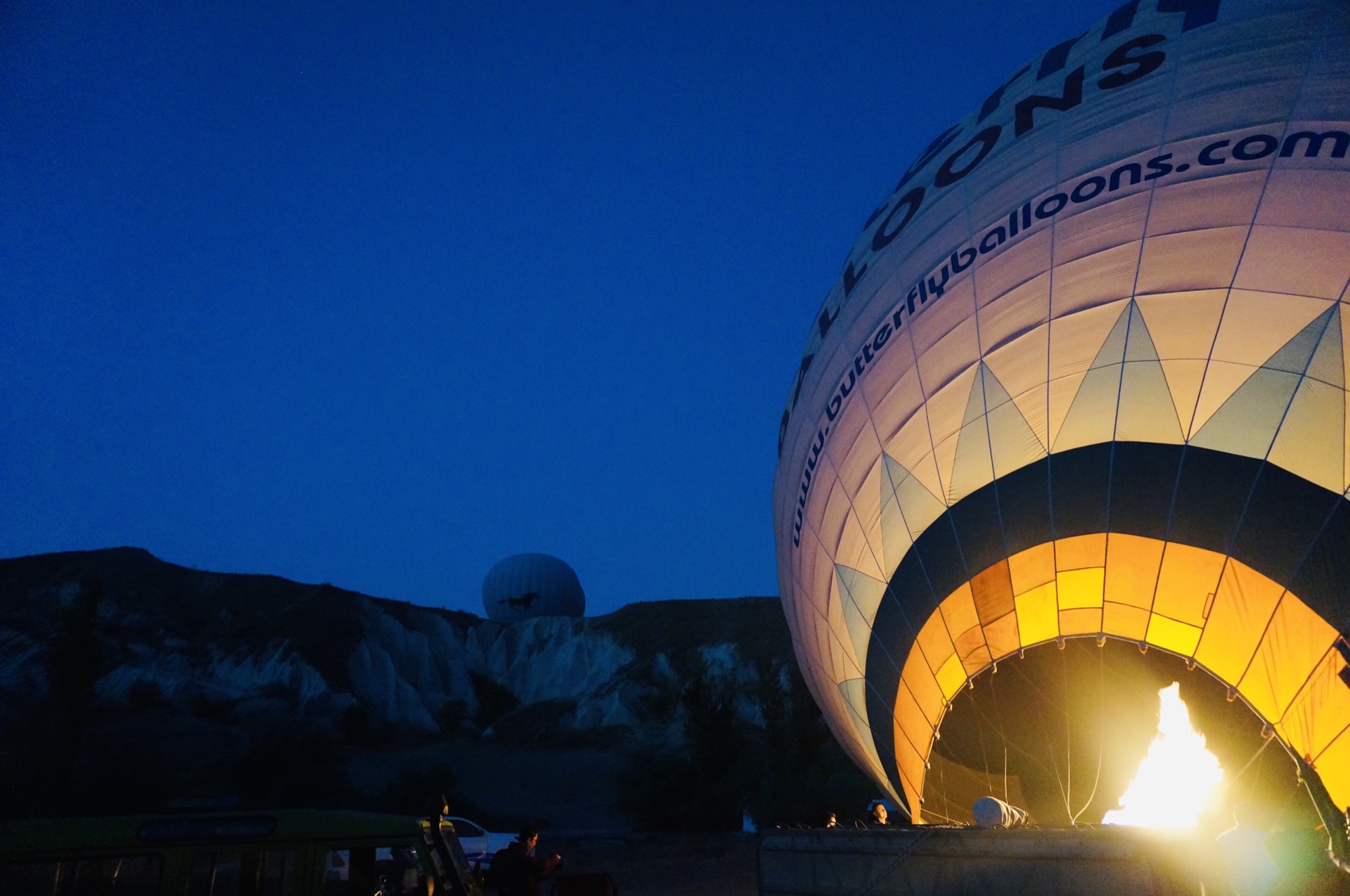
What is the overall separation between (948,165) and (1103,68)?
1555 mm

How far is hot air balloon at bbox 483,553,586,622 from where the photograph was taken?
62.4 metres

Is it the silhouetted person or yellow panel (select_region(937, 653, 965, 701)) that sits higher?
yellow panel (select_region(937, 653, 965, 701))

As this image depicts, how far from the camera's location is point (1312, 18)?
6.76 m

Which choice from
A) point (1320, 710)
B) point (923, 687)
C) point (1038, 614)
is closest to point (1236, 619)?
point (1320, 710)

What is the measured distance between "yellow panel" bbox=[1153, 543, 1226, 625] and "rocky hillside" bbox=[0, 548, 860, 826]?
1811cm

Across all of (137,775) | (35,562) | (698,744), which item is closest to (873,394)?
(698,744)

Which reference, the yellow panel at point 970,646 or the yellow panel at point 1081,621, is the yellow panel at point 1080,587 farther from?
the yellow panel at point 970,646

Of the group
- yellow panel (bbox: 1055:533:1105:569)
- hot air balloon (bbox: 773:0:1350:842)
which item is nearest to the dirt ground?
hot air balloon (bbox: 773:0:1350:842)

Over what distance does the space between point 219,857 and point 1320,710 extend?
23.0ft

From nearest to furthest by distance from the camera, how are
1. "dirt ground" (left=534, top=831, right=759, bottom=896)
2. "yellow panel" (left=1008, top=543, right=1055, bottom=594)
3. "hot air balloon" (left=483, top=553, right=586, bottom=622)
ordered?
"yellow panel" (left=1008, top=543, right=1055, bottom=594) → "dirt ground" (left=534, top=831, right=759, bottom=896) → "hot air balloon" (left=483, top=553, right=586, bottom=622)

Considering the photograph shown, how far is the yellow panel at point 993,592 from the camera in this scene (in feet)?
25.3

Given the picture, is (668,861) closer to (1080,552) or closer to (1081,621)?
(1081,621)

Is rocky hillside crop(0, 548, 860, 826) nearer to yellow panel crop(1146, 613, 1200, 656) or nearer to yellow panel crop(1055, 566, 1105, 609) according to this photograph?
yellow panel crop(1055, 566, 1105, 609)

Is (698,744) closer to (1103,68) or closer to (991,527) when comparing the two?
(991,527)
